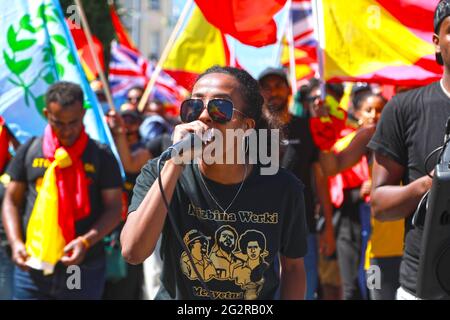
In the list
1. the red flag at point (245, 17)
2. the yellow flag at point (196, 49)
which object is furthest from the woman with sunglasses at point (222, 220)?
the yellow flag at point (196, 49)

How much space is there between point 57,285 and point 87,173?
73 centimetres

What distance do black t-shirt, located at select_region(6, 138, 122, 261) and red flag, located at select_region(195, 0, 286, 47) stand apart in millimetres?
1276

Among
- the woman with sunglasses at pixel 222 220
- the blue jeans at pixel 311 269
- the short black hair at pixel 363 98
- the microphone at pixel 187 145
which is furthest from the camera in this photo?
the short black hair at pixel 363 98

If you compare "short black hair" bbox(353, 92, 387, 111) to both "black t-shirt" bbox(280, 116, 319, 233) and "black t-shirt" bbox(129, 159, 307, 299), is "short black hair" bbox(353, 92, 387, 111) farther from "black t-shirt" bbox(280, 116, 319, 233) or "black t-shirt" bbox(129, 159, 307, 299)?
"black t-shirt" bbox(129, 159, 307, 299)

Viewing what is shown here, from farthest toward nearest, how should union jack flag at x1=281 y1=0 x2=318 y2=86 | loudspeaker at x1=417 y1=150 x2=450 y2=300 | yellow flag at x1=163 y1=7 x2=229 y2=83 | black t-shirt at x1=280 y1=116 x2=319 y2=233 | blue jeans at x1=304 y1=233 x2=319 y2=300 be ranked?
union jack flag at x1=281 y1=0 x2=318 y2=86 < yellow flag at x1=163 y1=7 x2=229 y2=83 < black t-shirt at x1=280 y1=116 x2=319 y2=233 < blue jeans at x1=304 y1=233 x2=319 y2=300 < loudspeaker at x1=417 y1=150 x2=450 y2=300

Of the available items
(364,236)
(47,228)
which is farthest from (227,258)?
(364,236)

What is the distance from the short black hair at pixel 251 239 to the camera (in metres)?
3.43

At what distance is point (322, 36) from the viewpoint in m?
5.26

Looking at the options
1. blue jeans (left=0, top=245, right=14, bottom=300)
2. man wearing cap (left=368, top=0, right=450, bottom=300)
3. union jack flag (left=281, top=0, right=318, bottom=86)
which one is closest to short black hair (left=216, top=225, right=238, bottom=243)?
man wearing cap (left=368, top=0, right=450, bottom=300)

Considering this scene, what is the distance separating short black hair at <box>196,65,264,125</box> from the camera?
3490mm

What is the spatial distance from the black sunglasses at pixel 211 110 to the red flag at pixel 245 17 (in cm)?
186

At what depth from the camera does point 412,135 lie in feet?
12.5

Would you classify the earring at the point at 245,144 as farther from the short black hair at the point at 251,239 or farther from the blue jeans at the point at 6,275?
the blue jeans at the point at 6,275
